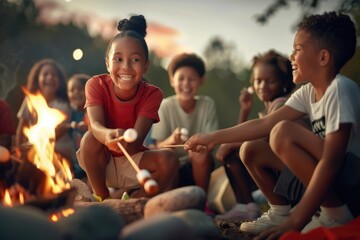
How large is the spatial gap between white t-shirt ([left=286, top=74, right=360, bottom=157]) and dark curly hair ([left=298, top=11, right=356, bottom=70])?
207 millimetres

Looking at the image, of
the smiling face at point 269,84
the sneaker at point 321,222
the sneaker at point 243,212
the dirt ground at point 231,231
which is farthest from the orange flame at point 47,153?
the smiling face at point 269,84

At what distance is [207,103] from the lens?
686 centimetres

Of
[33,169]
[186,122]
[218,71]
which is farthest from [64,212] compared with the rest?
[218,71]

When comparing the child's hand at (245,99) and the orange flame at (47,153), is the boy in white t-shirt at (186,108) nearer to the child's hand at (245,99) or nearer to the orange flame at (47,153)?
the child's hand at (245,99)

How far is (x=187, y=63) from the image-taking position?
22.7 feet

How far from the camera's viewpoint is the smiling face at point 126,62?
4.50 meters

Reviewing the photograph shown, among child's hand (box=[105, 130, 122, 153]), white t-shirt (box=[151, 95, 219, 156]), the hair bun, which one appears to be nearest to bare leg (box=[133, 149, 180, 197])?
child's hand (box=[105, 130, 122, 153])

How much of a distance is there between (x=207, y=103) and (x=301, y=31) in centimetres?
286

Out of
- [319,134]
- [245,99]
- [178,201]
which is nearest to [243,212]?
[245,99]

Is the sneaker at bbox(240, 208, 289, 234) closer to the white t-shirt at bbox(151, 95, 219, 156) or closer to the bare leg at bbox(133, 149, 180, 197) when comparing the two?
the bare leg at bbox(133, 149, 180, 197)

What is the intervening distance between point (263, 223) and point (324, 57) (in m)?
1.21

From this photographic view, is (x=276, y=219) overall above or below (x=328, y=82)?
below

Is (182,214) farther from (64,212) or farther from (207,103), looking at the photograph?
(207,103)

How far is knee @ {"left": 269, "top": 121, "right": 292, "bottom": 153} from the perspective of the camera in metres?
3.78
